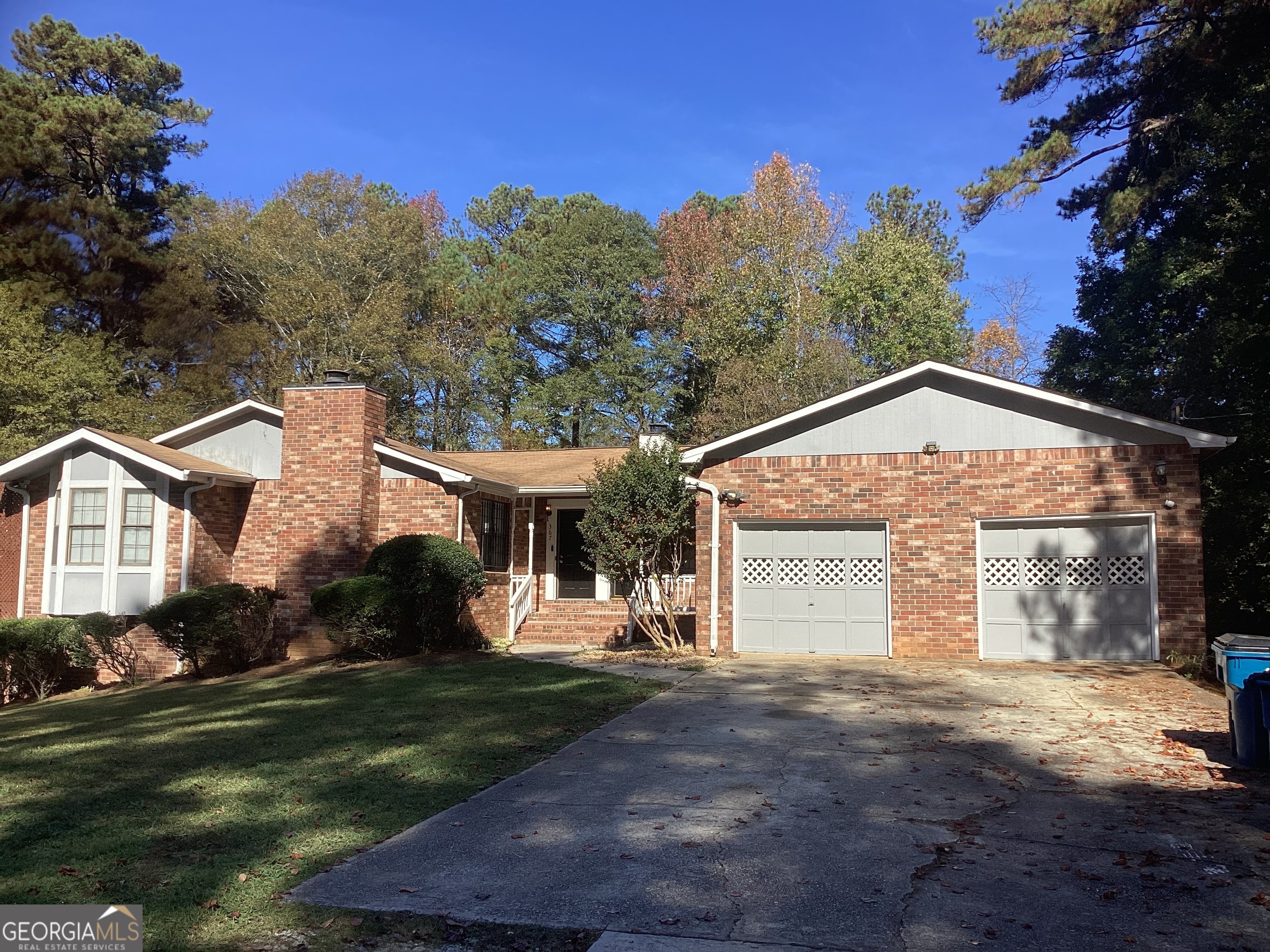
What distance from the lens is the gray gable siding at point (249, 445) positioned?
17.6m

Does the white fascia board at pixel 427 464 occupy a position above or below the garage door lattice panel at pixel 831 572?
above

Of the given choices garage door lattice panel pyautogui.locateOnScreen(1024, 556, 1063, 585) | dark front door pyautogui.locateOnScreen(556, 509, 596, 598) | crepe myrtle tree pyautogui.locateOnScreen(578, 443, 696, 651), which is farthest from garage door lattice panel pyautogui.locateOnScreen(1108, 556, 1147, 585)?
dark front door pyautogui.locateOnScreen(556, 509, 596, 598)

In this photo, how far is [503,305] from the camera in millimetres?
35062

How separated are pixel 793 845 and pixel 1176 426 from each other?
10.8m

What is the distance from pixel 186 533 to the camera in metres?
16.6

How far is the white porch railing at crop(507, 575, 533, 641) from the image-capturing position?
18000 millimetres

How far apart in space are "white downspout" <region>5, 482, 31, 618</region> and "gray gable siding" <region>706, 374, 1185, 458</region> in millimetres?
13010

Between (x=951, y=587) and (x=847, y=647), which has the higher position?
(x=951, y=587)

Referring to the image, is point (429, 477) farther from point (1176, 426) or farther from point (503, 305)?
point (503, 305)

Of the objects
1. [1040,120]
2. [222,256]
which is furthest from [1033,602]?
[222,256]

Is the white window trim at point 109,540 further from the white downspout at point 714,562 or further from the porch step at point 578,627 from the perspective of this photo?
the white downspout at point 714,562

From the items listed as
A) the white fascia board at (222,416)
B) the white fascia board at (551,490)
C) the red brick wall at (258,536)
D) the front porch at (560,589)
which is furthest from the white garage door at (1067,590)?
the white fascia board at (222,416)

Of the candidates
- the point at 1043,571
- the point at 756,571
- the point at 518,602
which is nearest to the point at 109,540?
the point at 518,602

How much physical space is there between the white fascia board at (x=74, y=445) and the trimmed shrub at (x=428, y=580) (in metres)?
3.99
